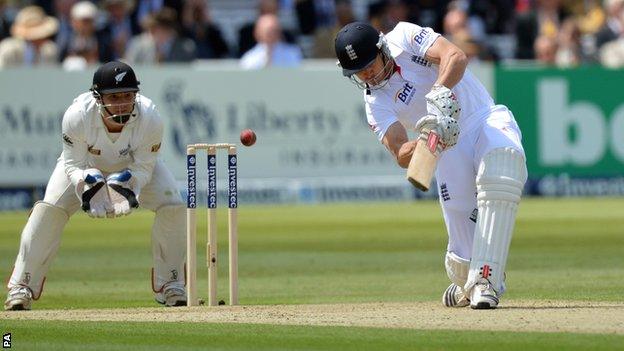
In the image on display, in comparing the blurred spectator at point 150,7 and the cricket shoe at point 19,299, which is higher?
the blurred spectator at point 150,7

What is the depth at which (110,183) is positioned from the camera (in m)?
8.95

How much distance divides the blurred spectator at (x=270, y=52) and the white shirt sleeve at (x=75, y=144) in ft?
32.3

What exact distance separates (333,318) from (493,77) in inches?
455

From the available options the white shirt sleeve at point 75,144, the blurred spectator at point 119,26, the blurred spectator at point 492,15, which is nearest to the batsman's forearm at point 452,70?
the white shirt sleeve at point 75,144

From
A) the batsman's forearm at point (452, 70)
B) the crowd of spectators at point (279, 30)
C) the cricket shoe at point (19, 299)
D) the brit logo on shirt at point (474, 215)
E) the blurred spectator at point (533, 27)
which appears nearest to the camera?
the batsman's forearm at point (452, 70)

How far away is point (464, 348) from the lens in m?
6.80

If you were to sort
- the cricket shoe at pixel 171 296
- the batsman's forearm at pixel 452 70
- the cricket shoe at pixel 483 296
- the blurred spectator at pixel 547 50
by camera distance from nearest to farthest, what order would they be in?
the batsman's forearm at pixel 452 70 → the cricket shoe at pixel 483 296 → the cricket shoe at pixel 171 296 → the blurred spectator at pixel 547 50

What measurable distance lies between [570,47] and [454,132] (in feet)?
42.8

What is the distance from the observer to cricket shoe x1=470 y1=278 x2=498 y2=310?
815 centimetres

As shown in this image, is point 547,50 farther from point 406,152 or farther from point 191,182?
point 406,152

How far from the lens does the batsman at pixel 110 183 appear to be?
29.3 feet

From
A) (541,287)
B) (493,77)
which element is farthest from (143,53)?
(541,287)

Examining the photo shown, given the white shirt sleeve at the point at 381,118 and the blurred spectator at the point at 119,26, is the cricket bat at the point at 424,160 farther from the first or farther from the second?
the blurred spectator at the point at 119,26

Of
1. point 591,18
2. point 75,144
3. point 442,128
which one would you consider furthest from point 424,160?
point 591,18
